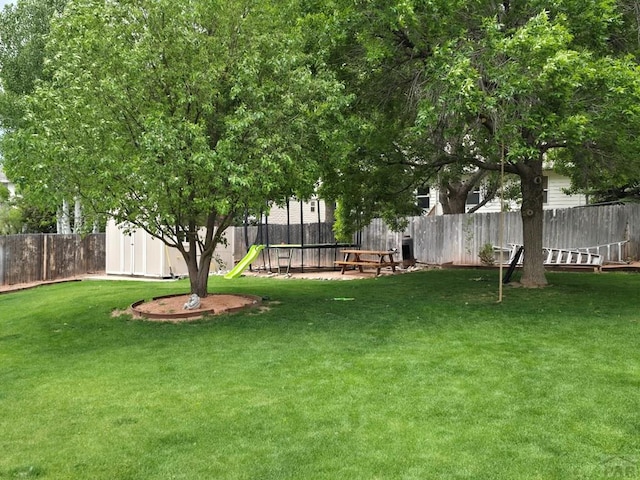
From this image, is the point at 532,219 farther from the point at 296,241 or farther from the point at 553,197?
the point at 553,197

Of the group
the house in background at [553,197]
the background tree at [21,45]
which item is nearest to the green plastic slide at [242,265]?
the house in background at [553,197]

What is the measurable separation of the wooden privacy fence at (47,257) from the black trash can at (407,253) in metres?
10.2

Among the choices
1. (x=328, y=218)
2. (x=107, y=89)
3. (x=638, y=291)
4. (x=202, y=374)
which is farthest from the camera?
(x=328, y=218)

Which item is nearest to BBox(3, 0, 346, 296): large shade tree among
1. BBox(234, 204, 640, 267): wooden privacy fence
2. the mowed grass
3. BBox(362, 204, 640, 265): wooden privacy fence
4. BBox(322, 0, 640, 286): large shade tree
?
BBox(322, 0, 640, 286): large shade tree

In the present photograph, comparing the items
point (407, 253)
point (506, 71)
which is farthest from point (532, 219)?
point (407, 253)

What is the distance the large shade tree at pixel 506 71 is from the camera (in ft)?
23.3

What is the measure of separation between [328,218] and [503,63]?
1713cm

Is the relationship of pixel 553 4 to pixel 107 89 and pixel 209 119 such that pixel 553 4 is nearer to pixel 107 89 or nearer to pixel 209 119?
pixel 209 119

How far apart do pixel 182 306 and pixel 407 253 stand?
9.33m

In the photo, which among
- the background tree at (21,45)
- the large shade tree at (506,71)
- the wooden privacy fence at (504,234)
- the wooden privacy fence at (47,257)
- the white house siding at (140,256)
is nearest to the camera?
the large shade tree at (506,71)

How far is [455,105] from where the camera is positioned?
7.48 meters

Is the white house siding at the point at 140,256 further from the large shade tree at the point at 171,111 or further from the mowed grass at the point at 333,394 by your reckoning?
the large shade tree at the point at 171,111

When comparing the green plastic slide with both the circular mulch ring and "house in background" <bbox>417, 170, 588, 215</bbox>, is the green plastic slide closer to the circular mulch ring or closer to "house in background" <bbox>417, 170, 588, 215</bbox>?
the circular mulch ring

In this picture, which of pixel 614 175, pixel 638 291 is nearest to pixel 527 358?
pixel 638 291
